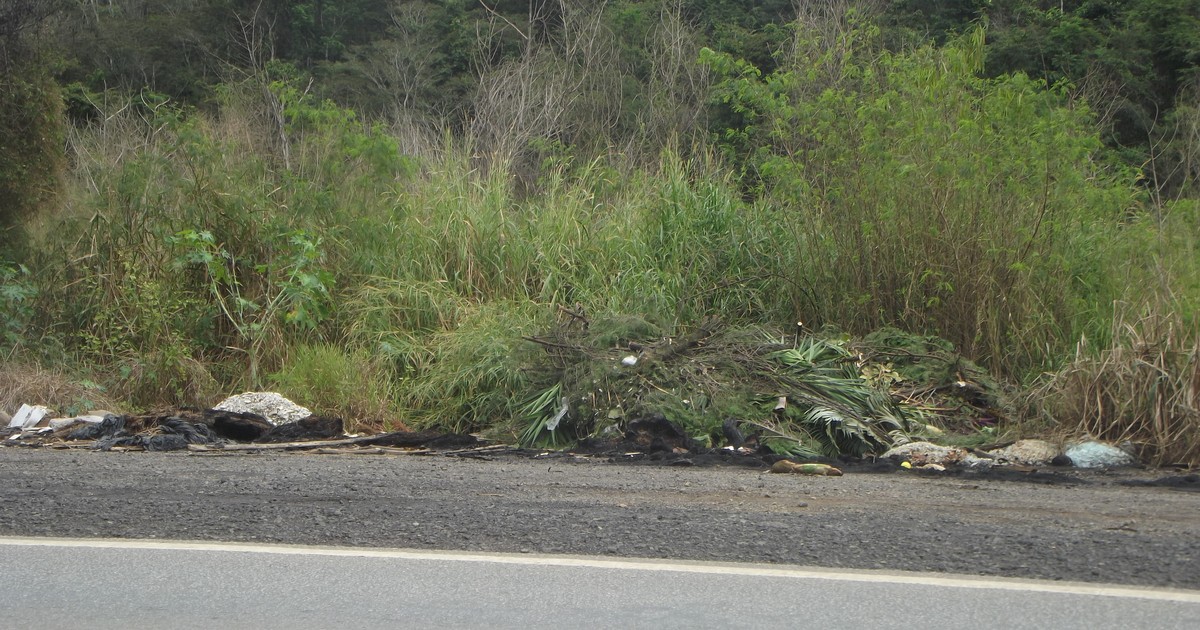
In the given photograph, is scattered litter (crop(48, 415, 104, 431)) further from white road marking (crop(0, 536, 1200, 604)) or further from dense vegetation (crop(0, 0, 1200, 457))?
white road marking (crop(0, 536, 1200, 604))

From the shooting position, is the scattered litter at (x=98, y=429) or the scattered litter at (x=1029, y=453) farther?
the scattered litter at (x=98, y=429)

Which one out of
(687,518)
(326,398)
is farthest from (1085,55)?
(687,518)

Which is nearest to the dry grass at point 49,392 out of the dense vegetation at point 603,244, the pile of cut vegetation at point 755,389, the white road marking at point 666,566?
the dense vegetation at point 603,244

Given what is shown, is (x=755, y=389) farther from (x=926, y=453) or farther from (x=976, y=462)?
(x=976, y=462)

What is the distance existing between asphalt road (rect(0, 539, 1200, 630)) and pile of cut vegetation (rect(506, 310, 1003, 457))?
3943mm

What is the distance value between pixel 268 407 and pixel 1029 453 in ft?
20.9

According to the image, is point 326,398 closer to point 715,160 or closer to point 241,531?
point 241,531

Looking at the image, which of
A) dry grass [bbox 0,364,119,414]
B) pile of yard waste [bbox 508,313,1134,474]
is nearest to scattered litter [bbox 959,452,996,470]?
pile of yard waste [bbox 508,313,1134,474]

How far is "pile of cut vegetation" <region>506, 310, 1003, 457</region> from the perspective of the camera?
28.3ft

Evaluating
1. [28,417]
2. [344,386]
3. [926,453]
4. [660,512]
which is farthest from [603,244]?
[660,512]

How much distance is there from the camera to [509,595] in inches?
170

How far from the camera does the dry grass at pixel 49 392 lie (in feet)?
34.0

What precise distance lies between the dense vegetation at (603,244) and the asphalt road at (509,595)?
425 centimetres

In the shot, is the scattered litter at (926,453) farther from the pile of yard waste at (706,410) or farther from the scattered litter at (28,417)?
the scattered litter at (28,417)
